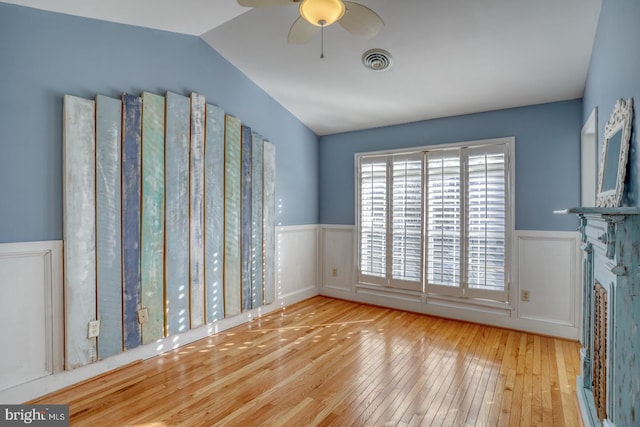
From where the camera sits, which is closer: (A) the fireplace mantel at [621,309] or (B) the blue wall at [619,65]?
(A) the fireplace mantel at [621,309]

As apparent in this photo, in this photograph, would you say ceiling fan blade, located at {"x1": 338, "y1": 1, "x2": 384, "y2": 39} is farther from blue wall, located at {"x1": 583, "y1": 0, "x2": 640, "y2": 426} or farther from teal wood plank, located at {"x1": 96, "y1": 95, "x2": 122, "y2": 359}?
teal wood plank, located at {"x1": 96, "y1": 95, "x2": 122, "y2": 359}

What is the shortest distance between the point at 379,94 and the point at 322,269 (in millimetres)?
2485

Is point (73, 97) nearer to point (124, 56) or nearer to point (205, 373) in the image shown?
point (124, 56)

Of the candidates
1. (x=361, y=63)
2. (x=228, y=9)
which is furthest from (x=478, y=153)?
(x=228, y=9)

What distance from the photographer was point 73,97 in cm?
243

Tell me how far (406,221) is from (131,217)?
289 centimetres

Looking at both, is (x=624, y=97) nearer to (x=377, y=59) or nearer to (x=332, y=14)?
(x=332, y=14)

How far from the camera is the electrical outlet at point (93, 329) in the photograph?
8.29 feet

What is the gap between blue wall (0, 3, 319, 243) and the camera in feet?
7.25

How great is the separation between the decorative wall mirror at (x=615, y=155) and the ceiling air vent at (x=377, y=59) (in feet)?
5.56

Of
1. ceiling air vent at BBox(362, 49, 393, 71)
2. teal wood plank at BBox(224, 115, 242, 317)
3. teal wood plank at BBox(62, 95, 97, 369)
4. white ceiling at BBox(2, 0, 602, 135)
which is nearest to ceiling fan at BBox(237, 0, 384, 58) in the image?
white ceiling at BBox(2, 0, 602, 135)

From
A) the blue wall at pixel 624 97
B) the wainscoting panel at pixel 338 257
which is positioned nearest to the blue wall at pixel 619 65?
the blue wall at pixel 624 97

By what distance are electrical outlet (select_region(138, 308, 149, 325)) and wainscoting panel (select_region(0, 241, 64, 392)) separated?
53 centimetres

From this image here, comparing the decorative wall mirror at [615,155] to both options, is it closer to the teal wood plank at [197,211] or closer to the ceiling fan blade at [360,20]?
the ceiling fan blade at [360,20]
